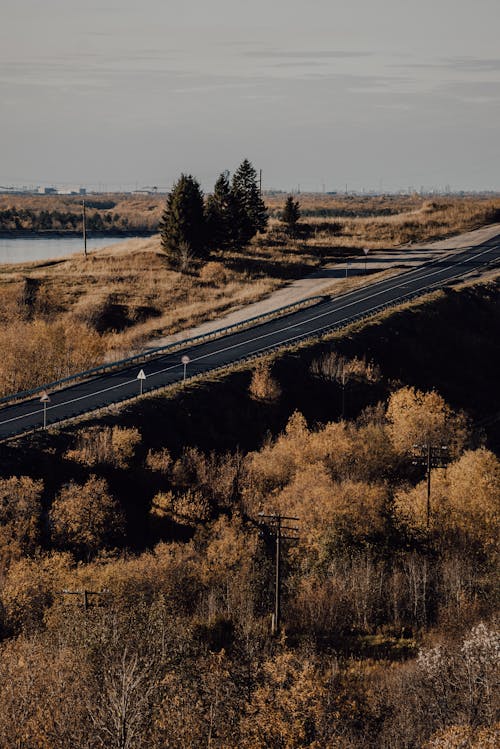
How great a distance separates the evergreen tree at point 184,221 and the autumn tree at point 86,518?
51517mm

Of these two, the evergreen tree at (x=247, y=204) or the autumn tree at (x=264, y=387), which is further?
the evergreen tree at (x=247, y=204)

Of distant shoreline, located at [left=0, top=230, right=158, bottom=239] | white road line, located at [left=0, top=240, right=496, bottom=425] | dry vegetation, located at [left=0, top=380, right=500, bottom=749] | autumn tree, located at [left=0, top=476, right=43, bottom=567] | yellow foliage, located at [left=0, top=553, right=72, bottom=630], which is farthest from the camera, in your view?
distant shoreline, located at [left=0, top=230, right=158, bottom=239]

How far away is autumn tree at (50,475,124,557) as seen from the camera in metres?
39.1

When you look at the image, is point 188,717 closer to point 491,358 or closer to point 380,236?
point 491,358

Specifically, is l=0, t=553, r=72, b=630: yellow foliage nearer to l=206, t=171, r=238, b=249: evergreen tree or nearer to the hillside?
the hillside

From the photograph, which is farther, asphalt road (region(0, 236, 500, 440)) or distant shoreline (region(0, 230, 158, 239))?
distant shoreline (region(0, 230, 158, 239))

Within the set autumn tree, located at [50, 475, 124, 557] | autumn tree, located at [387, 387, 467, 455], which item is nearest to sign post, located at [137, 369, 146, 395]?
autumn tree, located at [50, 475, 124, 557]

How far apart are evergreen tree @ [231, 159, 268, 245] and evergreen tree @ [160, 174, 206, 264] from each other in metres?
5.97

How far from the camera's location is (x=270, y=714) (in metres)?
23.3

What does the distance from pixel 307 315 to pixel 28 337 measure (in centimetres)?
2343

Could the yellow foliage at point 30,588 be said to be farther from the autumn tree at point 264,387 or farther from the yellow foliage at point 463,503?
the autumn tree at point 264,387

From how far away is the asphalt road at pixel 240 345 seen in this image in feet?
164

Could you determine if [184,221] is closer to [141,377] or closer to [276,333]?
[276,333]

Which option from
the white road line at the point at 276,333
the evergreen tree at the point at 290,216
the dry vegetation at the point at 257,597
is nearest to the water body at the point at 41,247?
the evergreen tree at the point at 290,216
